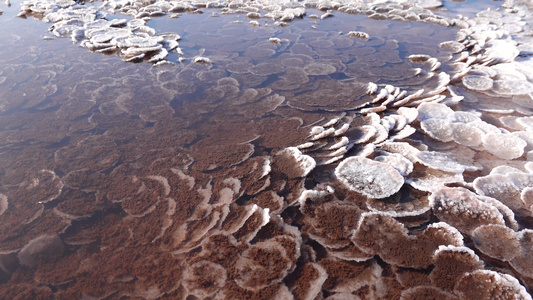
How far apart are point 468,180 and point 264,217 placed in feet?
7.97

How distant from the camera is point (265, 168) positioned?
3.54 m

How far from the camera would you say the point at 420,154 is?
11.8ft

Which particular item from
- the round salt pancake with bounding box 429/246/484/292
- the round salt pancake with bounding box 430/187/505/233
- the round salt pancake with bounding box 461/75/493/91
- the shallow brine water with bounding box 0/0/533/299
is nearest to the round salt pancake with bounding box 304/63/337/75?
the shallow brine water with bounding box 0/0/533/299

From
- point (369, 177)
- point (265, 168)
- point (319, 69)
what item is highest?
point (319, 69)

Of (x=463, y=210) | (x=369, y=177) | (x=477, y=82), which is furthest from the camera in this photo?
(x=477, y=82)

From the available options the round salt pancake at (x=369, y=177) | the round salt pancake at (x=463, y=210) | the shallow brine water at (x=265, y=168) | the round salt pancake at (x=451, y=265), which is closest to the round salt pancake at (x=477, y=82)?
the shallow brine water at (x=265, y=168)

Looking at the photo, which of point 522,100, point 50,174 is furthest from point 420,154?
point 50,174

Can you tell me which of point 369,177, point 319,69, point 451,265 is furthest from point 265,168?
point 319,69

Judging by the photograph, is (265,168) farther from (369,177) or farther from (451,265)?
(451,265)

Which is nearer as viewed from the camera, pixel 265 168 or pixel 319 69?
pixel 265 168

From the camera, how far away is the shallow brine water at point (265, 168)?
2527 millimetres

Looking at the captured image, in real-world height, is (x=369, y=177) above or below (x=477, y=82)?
below

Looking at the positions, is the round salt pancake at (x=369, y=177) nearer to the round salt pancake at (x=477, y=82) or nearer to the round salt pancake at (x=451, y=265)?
the round salt pancake at (x=451, y=265)

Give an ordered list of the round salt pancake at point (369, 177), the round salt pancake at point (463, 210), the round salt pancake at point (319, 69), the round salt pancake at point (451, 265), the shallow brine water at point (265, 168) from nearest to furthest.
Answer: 1. the round salt pancake at point (451, 265)
2. the shallow brine water at point (265, 168)
3. the round salt pancake at point (463, 210)
4. the round salt pancake at point (369, 177)
5. the round salt pancake at point (319, 69)
